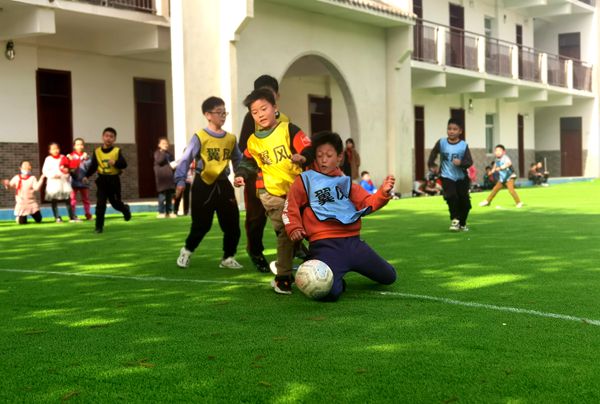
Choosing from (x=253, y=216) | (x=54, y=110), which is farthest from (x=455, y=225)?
(x=54, y=110)

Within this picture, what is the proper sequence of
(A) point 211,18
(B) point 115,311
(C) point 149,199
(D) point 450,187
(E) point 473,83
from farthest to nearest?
(E) point 473,83
(C) point 149,199
(A) point 211,18
(D) point 450,187
(B) point 115,311

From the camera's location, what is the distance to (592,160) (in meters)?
42.1

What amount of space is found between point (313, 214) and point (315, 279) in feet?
2.60

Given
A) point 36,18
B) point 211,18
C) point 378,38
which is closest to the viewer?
point 36,18

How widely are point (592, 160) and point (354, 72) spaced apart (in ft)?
68.1

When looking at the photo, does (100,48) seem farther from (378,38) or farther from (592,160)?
(592,160)

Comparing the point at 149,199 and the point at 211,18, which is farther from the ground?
the point at 211,18

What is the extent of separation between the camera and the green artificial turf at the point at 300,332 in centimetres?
432

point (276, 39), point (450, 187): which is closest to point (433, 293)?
point (450, 187)

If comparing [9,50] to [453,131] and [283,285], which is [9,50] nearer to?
[453,131]

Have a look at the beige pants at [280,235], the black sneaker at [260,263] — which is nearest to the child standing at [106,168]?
the black sneaker at [260,263]

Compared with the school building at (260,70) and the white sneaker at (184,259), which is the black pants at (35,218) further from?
the white sneaker at (184,259)

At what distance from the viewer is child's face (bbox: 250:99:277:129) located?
25.5ft

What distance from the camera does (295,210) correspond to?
7207mm
